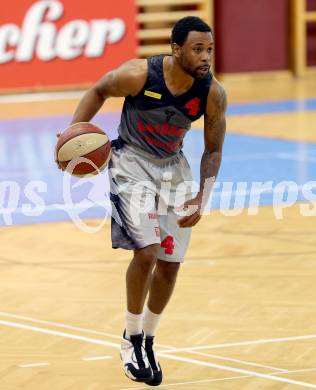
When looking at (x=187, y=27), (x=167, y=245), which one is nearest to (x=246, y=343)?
(x=167, y=245)

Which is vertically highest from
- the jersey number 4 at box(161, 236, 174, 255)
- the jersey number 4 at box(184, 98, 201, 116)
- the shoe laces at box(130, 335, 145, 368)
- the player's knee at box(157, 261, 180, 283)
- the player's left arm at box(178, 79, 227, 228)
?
the jersey number 4 at box(184, 98, 201, 116)

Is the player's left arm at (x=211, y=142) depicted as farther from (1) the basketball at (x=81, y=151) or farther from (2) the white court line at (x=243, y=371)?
(2) the white court line at (x=243, y=371)

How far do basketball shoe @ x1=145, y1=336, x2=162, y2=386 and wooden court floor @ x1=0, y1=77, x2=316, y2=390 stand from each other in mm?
69

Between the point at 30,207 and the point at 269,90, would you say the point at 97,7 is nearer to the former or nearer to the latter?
the point at 269,90

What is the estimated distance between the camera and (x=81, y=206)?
10.8 metres

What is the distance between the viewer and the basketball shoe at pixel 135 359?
5.87m

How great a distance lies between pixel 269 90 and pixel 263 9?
7.08ft

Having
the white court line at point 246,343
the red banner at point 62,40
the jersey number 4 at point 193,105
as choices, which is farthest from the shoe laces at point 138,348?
the red banner at point 62,40

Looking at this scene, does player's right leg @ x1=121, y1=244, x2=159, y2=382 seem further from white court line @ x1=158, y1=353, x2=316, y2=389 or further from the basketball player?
white court line @ x1=158, y1=353, x2=316, y2=389

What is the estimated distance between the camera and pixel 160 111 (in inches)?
231

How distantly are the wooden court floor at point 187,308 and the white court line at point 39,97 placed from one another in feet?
31.1

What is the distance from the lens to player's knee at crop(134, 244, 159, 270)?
5.74 m

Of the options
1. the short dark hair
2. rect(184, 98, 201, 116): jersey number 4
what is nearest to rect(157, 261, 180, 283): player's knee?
rect(184, 98, 201, 116): jersey number 4

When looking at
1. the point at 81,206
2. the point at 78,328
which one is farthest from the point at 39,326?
Result: the point at 81,206
